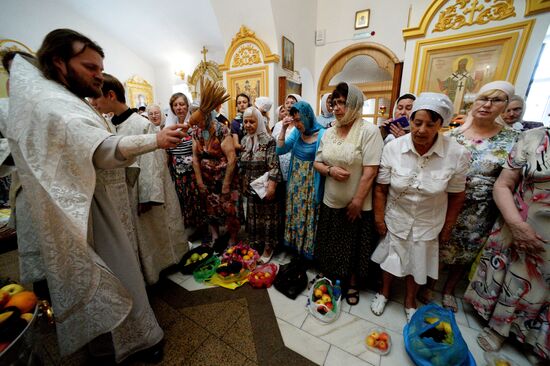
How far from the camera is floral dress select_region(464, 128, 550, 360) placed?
47.2 inches

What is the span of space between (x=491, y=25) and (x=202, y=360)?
5.42m

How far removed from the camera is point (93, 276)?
97 centimetres

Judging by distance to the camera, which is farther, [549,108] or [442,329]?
[549,108]

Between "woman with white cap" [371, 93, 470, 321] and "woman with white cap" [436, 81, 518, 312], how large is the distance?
9.5 inches

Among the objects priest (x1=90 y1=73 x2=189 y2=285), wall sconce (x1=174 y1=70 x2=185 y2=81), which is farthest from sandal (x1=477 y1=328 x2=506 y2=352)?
wall sconce (x1=174 y1=70 x2=185 y2=81)

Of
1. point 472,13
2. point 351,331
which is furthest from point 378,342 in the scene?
point 472,13

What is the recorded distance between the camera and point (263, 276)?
1978mm

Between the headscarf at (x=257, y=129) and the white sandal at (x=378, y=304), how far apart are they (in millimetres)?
1703

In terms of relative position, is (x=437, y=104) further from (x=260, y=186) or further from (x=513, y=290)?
(x=260, y=186)

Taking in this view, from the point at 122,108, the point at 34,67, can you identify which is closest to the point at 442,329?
the point at 34,67

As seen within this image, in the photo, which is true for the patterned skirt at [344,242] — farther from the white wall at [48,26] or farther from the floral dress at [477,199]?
the white wall at [48,26]

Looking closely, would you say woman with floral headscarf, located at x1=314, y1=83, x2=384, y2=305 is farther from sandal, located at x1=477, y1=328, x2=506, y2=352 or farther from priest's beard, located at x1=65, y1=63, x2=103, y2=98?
priest's beard, located at x1=65, y1=63, x2=103, y2=98

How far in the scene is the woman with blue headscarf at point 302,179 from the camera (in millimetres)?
1836

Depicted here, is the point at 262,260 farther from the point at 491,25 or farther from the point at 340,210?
the point at 491,25
